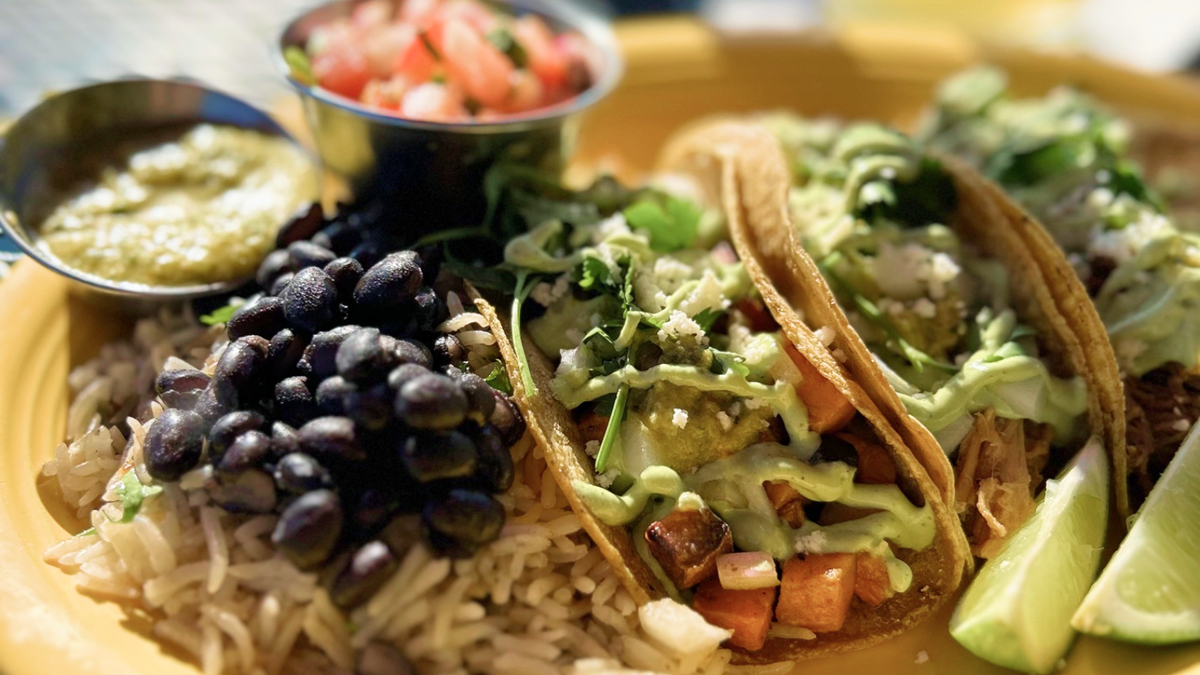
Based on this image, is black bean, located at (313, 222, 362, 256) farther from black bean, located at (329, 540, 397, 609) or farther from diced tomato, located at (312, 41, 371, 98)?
black bean, located at (329, 540, 397, 609)

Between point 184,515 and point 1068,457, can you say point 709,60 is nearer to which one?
point 1068,457

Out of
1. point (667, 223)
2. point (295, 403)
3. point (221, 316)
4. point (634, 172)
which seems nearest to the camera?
point (295, 403)

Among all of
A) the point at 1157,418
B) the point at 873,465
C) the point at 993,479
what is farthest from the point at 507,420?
the point at 1157,418

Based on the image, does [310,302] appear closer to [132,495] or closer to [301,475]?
[301,475]

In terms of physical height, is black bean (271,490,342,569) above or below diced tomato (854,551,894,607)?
above

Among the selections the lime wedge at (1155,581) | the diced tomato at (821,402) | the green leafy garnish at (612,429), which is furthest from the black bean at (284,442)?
the lime wedge at (1155,581)

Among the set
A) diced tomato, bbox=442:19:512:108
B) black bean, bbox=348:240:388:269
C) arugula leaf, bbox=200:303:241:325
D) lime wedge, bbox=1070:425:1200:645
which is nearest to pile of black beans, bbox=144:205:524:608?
black bean, bbox=348:240:388:269
